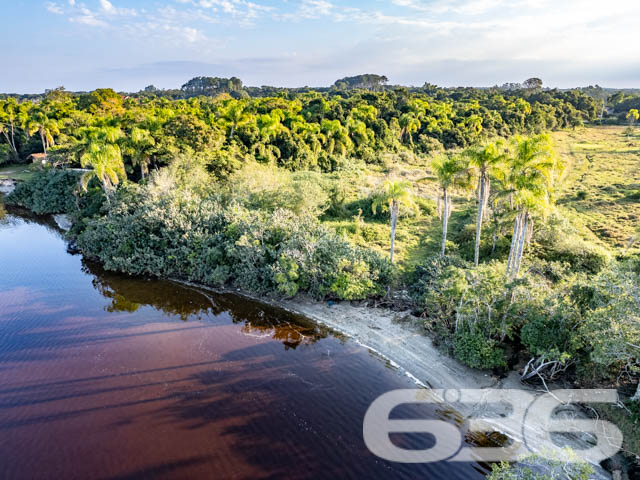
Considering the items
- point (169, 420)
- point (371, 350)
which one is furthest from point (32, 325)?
point (371, 350)

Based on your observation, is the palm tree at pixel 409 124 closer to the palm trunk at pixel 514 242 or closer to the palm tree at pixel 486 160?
the palm tree at pixel 486 160

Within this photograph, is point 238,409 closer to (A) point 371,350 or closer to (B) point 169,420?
(B) point 169,420

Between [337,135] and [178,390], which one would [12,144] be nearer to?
[337,135]

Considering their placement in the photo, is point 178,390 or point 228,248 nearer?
point 178,390

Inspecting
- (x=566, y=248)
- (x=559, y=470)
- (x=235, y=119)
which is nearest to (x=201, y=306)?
(x=559, y=470)
